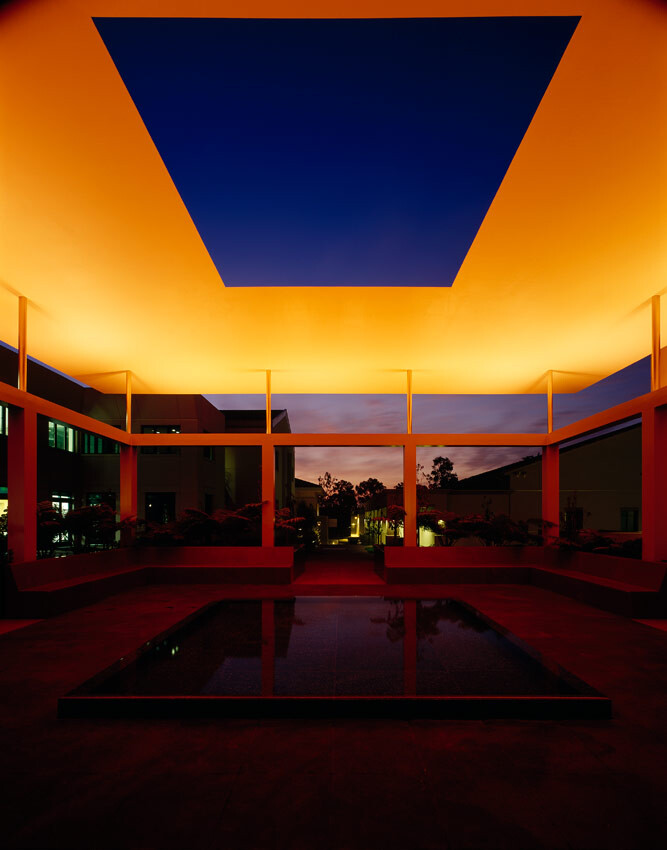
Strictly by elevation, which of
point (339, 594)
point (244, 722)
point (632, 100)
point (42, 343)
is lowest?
point (339, 594)

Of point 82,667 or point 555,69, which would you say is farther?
point 82,667

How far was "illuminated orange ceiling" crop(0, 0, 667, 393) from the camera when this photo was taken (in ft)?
10.9

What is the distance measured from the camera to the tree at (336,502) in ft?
122

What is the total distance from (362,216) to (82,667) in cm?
559

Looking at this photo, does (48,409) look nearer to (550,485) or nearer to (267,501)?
(267,501)

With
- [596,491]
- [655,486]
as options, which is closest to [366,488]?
[596,491]

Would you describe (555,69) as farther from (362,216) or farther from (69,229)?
(69,229)

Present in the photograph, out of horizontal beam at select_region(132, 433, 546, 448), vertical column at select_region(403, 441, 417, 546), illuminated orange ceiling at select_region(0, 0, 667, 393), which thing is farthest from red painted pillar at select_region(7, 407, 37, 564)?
vertical column at select_region(403, 441, 417, 546)

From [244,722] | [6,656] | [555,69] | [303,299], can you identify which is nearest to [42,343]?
[303,299]

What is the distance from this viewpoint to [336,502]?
124 feet

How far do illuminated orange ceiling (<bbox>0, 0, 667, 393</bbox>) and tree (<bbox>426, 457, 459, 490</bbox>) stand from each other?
103ft

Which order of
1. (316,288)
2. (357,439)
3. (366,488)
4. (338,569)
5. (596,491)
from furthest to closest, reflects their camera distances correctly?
(366,488), (596,491), (338,569), (357,439), (316,288)

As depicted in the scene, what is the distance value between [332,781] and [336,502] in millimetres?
35453

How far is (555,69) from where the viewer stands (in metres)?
3.55
